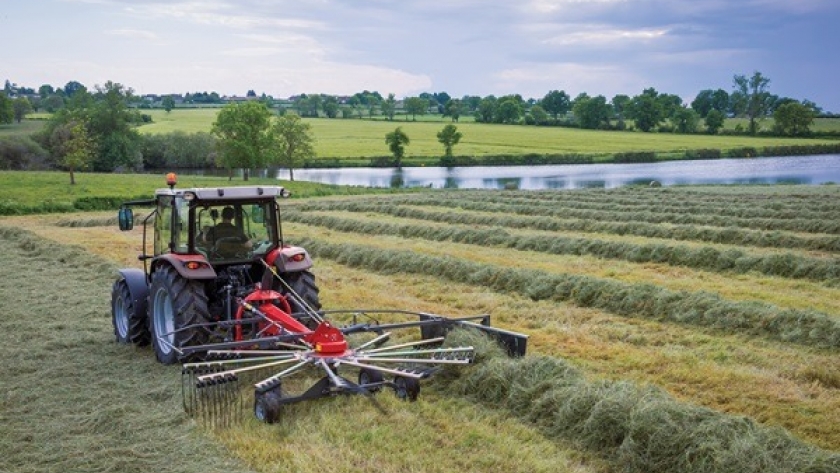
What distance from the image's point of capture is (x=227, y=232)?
9148 mm

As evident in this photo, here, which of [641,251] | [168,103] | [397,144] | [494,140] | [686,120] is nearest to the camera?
[641,251]

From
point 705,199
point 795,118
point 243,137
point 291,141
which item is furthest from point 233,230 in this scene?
point 795,118

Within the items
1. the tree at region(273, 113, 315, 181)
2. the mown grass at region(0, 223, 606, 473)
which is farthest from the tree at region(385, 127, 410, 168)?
the mown grass at region(0, 223, 606, 473)

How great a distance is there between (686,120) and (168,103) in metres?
78.7

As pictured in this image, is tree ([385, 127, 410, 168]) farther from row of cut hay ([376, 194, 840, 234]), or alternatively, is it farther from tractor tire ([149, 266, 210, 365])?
tractor tire ([149, 266, 210, 365])

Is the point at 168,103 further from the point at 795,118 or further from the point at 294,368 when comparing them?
the point at 294,368

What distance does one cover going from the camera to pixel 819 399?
24.1ft

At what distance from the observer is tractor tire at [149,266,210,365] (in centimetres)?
832

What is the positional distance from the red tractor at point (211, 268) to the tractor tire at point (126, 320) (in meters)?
0.01

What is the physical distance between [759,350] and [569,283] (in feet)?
11.9

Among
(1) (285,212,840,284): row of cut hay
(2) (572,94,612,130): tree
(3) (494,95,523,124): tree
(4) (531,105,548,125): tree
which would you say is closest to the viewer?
(1) (285,212,840,284): row of cut hay

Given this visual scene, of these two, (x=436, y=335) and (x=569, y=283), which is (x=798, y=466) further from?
(x=569, y=283)

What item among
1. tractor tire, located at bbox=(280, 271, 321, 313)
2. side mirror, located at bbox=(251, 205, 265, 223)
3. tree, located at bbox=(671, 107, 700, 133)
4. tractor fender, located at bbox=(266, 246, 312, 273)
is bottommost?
tractor tire, located at bbox=(280, 271, 321, 313)

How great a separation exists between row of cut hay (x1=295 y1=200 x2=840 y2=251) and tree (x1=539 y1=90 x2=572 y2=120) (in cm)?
10317
